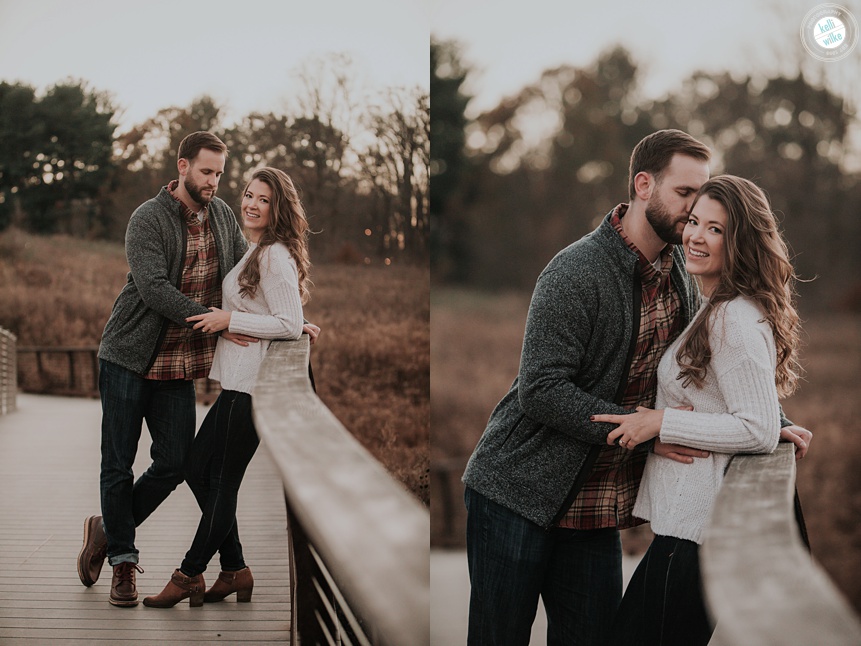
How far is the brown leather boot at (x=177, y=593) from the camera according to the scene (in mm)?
2912

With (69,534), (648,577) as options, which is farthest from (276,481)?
(648,577)

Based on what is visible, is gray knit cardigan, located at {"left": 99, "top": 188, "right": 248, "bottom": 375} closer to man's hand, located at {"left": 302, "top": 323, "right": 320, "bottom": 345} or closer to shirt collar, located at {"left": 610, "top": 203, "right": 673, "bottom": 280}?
man's hand, located at {"left": 302, "top": 323, "right": 320, "bottom": 345}

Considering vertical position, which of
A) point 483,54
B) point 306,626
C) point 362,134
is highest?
point 483,54

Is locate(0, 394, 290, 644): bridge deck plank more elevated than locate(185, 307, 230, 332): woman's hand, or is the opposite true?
locate(185, 307, 230, 332): woman's hand

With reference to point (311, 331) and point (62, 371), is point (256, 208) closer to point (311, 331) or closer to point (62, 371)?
point (311, 331)

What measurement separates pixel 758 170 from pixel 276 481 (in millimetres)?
6069

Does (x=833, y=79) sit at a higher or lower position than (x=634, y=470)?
higher

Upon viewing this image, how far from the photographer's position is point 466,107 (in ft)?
32.2

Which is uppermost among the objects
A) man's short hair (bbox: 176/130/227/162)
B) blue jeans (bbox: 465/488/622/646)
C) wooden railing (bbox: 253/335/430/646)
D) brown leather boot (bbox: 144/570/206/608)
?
man's short hair (bbox: 176/130/227/162)

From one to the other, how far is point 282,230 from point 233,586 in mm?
1083

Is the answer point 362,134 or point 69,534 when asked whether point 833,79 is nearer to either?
point 362,134

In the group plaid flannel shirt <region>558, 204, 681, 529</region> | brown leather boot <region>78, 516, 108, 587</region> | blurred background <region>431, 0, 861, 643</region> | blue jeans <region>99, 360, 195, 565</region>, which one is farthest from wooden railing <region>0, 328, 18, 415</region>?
blurred background <region>431, 0, 861, 643</region>

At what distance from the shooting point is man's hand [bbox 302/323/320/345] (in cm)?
292

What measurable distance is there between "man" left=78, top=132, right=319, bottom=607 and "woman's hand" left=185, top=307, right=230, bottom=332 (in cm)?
2
